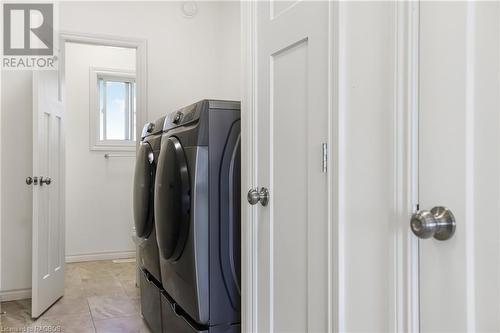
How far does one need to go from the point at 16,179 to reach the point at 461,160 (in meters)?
3.10

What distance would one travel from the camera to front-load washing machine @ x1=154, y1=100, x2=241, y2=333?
56.7 inches

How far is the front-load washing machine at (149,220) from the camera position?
1.99m

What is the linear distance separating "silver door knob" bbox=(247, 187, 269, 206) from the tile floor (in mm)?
1520

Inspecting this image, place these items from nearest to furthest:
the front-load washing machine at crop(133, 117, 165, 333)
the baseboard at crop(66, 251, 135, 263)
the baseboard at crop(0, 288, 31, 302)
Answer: the front-load washing machine at crop(133, 117, 165, 333) → the baseboard at crop(0, 288, 31, 302) → the baseboard at crop(66, 251, 135, 263)

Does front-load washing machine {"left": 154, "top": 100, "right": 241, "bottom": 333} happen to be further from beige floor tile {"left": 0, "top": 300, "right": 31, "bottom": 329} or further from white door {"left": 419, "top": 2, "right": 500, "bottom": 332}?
beige floor tile {"left": 0, "top": 300, "right": 31, "bottom": 329}

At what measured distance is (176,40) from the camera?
128 inches

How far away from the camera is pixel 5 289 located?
2.86 meters

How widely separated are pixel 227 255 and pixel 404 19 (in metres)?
1.06

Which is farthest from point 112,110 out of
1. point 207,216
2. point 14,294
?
point 207,216

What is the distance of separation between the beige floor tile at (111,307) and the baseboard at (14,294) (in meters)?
0.47

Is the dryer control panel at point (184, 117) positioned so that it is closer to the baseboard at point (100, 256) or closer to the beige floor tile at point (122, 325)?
the beige floor tile at point (122, 325)

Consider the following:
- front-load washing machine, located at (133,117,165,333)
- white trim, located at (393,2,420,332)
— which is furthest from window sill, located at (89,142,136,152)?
white trim, located at (393,2,420,332)

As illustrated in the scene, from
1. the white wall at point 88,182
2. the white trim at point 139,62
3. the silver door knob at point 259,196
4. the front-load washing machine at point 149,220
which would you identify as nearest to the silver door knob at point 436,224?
the silver door knob at point 259,196

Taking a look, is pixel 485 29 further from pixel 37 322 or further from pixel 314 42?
pixel 37 322
